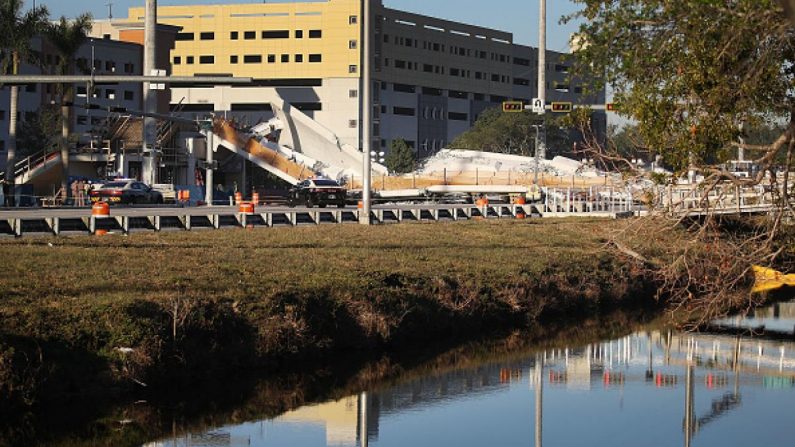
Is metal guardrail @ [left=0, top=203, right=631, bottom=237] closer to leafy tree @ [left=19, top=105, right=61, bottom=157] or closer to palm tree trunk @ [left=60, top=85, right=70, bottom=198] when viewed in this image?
palm tree trunk @ [left=60, top=85, right=70, bottom=198]

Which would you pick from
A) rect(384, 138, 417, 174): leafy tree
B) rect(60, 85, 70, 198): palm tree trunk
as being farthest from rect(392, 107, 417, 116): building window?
rect(60, 85, 70, 198): palm tree trunk

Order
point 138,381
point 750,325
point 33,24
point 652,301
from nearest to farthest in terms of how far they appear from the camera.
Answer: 1. point 138,381
2. point 750,325
3. point 652,301
4. point 33,24

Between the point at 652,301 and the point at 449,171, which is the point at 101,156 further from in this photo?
the point at 652,301

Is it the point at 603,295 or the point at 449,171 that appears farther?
the point at 449,171

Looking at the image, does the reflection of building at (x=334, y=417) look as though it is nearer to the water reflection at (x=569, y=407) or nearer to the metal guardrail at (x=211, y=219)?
the water reflection at (x=569, y=407)

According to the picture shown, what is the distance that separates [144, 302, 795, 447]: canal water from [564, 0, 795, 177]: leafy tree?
4.66m

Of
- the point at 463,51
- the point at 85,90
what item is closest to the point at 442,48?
the point at 463,51

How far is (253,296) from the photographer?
27516 millimetres

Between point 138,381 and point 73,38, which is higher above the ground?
point 73,38

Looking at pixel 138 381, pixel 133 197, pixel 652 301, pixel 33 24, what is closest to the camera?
pixel 138 381

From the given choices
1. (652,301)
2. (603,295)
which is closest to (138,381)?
(603,295)

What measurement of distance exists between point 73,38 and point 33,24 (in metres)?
4.08

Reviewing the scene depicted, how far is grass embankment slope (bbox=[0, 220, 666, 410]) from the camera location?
2302 cm

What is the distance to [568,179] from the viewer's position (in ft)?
380
